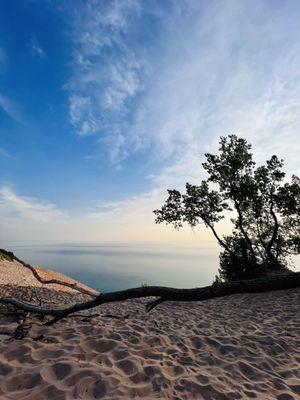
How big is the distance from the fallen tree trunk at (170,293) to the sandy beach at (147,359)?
0.35 metres

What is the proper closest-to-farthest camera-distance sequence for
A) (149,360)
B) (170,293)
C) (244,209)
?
(149,360) < (170,293) < (244,209)

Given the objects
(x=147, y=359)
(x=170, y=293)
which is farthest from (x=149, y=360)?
(x=170, y=293)

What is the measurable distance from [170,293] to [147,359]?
5162 mm

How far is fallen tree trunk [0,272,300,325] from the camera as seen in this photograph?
800 centimetres

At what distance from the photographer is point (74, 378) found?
15.3 feet

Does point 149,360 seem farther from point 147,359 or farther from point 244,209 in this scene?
point 244,209

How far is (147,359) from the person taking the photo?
5.58m

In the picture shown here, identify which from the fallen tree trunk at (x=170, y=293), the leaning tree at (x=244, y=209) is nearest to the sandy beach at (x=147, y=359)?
the fallen tree trunk at (x=170, y=293)

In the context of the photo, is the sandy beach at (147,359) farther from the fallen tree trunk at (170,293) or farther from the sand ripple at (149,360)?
the fallen tree trunk at (170,293)

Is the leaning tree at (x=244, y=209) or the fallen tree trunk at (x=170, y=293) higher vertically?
the leaning tree at (x=244, y=209)

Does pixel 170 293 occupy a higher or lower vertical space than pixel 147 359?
higher

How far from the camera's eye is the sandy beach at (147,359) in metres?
4.47

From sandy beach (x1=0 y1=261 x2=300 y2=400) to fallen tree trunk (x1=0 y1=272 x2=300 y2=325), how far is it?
35cm

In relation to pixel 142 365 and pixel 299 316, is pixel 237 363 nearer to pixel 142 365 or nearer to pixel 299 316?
pixel 142 365
